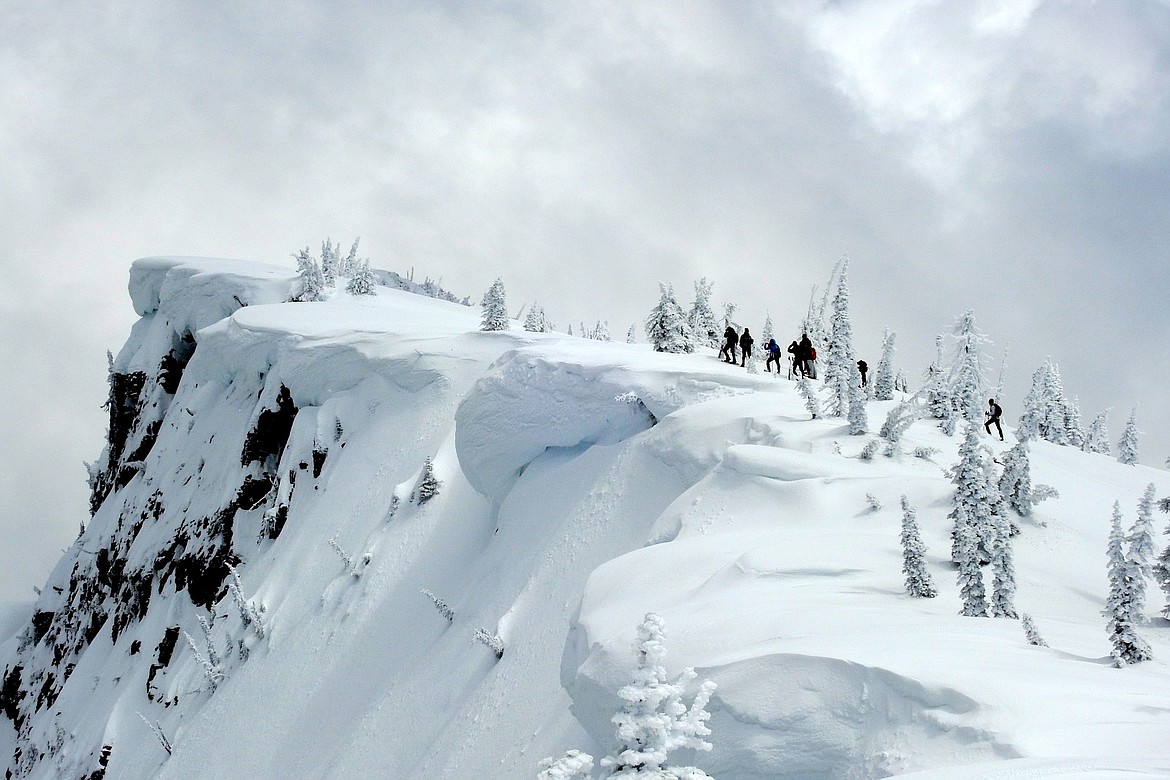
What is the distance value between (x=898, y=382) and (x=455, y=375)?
34.6 m

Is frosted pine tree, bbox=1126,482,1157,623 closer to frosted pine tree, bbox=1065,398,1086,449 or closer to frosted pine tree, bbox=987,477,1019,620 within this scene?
frosted pine tree, bbox=987,477,1019,620

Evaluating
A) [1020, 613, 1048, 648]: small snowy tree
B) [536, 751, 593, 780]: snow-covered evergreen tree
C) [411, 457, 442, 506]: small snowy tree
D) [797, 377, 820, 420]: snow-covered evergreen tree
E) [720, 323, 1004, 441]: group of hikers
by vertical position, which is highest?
[720, 323, 1004, 441]: group of hikers

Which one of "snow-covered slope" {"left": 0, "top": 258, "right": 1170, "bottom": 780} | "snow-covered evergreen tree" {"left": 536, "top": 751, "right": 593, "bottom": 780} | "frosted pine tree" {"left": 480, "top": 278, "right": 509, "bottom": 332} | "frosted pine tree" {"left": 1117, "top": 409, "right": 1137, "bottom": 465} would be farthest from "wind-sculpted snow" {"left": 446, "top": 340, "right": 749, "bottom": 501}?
"frosted pine tree" {"left": 1117, "top": 409, "right": 1137, "bottom": 465}

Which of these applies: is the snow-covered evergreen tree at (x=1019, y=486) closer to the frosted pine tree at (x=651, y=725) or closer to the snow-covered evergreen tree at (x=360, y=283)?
the frosted pine tree at (x=651, y=725)

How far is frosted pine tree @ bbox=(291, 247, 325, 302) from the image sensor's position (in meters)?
40.6

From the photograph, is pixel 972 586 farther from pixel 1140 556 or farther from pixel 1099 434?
pixel 1099 434

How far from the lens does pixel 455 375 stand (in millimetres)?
28094

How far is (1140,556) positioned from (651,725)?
693 cm

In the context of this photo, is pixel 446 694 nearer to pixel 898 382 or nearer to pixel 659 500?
pixel 659 500

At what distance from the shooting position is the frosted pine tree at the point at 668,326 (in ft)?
93.8

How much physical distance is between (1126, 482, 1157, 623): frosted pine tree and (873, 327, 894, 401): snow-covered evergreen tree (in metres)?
19.1

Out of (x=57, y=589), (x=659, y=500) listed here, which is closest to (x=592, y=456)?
(x=659, y=500)

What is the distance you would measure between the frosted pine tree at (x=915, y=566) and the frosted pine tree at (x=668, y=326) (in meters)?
19.0

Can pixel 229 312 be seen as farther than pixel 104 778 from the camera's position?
Yes
